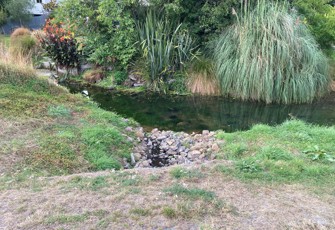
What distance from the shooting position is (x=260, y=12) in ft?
26.6

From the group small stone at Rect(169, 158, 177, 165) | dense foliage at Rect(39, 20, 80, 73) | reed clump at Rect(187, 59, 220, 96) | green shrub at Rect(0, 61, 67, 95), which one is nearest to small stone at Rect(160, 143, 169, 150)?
small stone at Rect(169, 158, 177, 165)

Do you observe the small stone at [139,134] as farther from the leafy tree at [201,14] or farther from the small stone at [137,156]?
the leafy tree at [201,14]

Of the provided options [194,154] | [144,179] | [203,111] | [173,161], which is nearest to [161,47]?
[203,111]

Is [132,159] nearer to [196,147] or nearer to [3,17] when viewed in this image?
[196,147]

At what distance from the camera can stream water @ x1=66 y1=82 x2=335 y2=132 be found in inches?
273

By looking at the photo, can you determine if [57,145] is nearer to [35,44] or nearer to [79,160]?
[79,160]

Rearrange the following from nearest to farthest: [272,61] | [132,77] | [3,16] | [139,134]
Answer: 1. [139,134]
2. [272,61]
3. [132,77]
4. [3,16]

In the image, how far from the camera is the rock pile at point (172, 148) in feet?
17.2

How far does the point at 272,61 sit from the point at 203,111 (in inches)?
76.2

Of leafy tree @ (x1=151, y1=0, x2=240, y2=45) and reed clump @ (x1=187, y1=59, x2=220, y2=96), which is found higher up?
leafy tree @ (x1=151, y1=0, x2=240, y2=45)

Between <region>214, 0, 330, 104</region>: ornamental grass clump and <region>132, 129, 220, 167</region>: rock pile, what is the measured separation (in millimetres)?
2351

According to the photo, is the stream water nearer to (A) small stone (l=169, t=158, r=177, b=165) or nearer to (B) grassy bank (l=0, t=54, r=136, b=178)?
(B) grassy bank (l=0, t=54, r=136, b=178)

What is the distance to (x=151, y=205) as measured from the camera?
10.2ft

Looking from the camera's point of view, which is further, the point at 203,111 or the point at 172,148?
the point at 203,111
